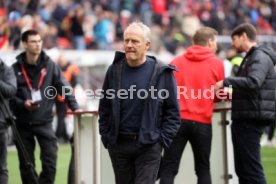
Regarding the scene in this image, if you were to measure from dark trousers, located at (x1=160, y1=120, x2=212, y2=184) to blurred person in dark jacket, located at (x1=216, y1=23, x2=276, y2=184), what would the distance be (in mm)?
343

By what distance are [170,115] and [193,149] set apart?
2055 millimetres

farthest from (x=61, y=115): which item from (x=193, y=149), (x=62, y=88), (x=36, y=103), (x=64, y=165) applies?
(x=193, y=149)

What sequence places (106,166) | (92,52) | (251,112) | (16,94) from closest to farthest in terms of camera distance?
(251,112) < (106,166) < (16,94) < (92,52)

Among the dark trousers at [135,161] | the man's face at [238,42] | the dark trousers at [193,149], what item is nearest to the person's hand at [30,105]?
the dark trousers at [193,149]

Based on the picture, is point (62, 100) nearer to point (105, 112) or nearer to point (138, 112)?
point (105, 112)

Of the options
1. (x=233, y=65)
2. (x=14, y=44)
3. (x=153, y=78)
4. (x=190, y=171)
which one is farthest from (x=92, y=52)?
(x=153, y=78)

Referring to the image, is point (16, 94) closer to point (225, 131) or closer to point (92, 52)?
point (225, 131)

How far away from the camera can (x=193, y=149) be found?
10.5 meters

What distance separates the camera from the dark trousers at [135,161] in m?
8.38

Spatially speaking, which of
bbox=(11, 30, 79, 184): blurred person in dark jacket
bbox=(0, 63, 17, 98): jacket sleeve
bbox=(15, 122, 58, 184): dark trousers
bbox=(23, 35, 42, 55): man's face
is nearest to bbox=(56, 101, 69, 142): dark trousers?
bbox=(11, 30, 79, 184): blurred person in dark jacket

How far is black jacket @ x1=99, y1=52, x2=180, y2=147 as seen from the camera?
330 inches

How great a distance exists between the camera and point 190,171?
37.1 ft

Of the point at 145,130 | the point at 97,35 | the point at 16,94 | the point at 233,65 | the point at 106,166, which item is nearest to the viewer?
the point at 145,130

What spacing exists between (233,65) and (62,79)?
2.83m
